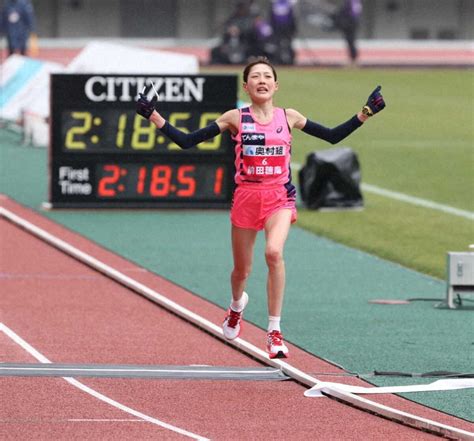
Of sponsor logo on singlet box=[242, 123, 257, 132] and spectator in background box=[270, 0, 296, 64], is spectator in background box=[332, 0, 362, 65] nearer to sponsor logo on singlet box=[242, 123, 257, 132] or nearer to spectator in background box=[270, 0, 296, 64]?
spectator in background box=[270, 0, 296, 64]

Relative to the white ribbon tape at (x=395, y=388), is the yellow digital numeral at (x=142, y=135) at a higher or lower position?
higher

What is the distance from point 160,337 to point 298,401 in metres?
2.60

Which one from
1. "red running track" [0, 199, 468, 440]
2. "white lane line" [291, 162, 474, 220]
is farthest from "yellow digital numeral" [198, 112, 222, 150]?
"red running track" [0, 199, 468, 440]

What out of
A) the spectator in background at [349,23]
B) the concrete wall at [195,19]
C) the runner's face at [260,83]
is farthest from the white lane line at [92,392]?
the concrete wall at [195,19]

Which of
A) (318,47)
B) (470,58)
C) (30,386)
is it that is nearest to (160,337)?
(30,386)

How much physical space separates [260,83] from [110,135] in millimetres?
10495

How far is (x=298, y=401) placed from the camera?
1051 centimetres

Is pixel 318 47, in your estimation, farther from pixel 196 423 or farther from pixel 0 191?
pixel 196 423

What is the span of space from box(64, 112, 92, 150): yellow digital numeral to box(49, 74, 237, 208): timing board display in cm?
1

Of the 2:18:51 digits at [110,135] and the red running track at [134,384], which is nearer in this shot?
the red running track at [134,384]

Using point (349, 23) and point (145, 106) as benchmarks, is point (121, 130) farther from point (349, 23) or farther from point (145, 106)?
point (349, 23)

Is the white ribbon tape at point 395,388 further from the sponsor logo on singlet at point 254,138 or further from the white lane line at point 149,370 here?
the sponsor logo on singlet at point 254,138

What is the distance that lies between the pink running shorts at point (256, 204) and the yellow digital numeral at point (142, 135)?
10280mm

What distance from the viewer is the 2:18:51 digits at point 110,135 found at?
2158cm
